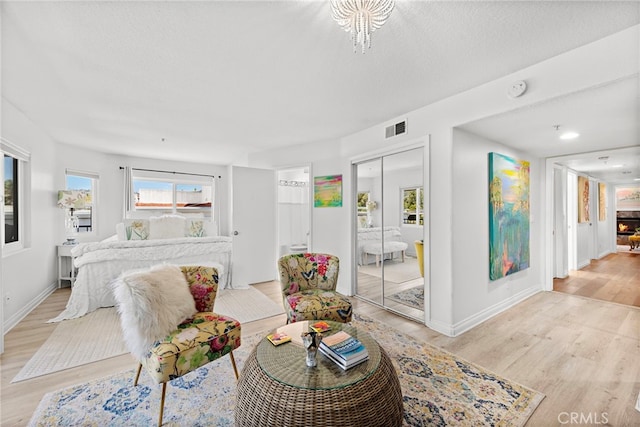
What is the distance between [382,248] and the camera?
359 cm

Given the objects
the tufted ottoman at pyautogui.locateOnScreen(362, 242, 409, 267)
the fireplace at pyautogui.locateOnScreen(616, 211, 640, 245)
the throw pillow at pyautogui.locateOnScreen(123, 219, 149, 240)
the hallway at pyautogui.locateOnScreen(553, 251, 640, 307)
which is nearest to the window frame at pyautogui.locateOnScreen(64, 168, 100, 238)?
the throw pillow at pyautogui.locateOnScreen(123, 219, 149, 240)

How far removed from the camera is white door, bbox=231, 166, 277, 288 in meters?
4.45

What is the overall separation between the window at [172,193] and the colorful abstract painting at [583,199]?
820cm

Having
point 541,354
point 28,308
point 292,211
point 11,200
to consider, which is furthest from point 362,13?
point 28,308

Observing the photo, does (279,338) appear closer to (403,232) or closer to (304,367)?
(304,367)

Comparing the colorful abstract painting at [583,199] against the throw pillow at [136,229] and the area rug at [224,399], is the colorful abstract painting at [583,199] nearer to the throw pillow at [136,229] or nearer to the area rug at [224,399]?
the area rug at [224,399]

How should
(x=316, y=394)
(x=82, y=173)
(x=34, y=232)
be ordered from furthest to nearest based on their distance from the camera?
(x=82, y=173) → (x=34, y=232) → (x=316, y=394)

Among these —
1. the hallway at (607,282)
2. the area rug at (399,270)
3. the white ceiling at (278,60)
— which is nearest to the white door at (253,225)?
the white ceiling at (278,60)

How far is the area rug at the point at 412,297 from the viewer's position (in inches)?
122

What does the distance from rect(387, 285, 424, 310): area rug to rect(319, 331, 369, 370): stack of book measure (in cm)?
177

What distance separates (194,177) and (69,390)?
17.1 ft

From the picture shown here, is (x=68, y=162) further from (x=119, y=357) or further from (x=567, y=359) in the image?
(x=567, y=359)

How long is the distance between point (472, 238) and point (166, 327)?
2995 mm

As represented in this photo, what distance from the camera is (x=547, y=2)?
1.50m
